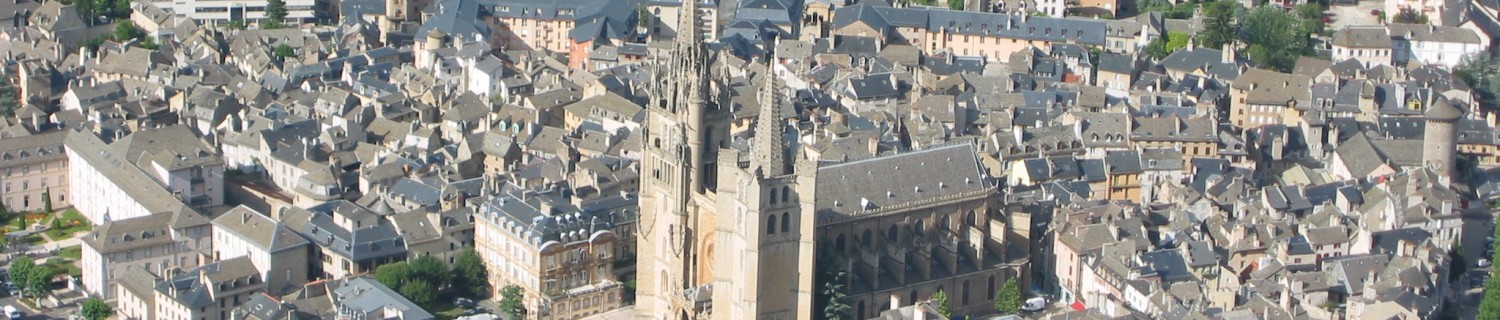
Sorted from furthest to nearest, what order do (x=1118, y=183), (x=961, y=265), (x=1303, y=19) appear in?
1. (x=1303, y=19)
2. (x=1118, y=183)
3. (x=961, y=265)

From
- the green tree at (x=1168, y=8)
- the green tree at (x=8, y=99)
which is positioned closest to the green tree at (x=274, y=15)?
the green tree at (x=8, y=99)

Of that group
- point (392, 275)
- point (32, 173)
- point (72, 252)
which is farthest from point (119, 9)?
point (392, 275)

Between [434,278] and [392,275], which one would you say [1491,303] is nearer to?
Answer: [434,278]

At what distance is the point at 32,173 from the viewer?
5423 inches

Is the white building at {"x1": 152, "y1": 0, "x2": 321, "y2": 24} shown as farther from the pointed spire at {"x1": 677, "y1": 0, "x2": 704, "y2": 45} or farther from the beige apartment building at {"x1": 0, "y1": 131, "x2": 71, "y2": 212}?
the pointed spire at {"x1": 677, "y1": 0, "x2": 704, "y2": 45}

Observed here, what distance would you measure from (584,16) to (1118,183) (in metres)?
56.2

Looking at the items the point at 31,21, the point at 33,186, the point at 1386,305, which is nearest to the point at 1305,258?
the point at 1386,305

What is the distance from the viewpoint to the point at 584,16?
180 m

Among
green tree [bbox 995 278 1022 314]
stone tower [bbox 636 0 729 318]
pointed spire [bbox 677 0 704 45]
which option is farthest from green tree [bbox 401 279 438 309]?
green tree [bbox 995 278 1022 314]

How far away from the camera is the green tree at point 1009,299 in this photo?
115375 millimetres

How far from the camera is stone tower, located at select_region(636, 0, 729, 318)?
10888 cm

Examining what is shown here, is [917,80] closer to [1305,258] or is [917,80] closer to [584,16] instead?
[584,16]

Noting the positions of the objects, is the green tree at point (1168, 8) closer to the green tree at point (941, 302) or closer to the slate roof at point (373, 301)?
the green tree at point (941, 302)

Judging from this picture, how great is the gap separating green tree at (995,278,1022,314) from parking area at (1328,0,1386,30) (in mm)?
77977
